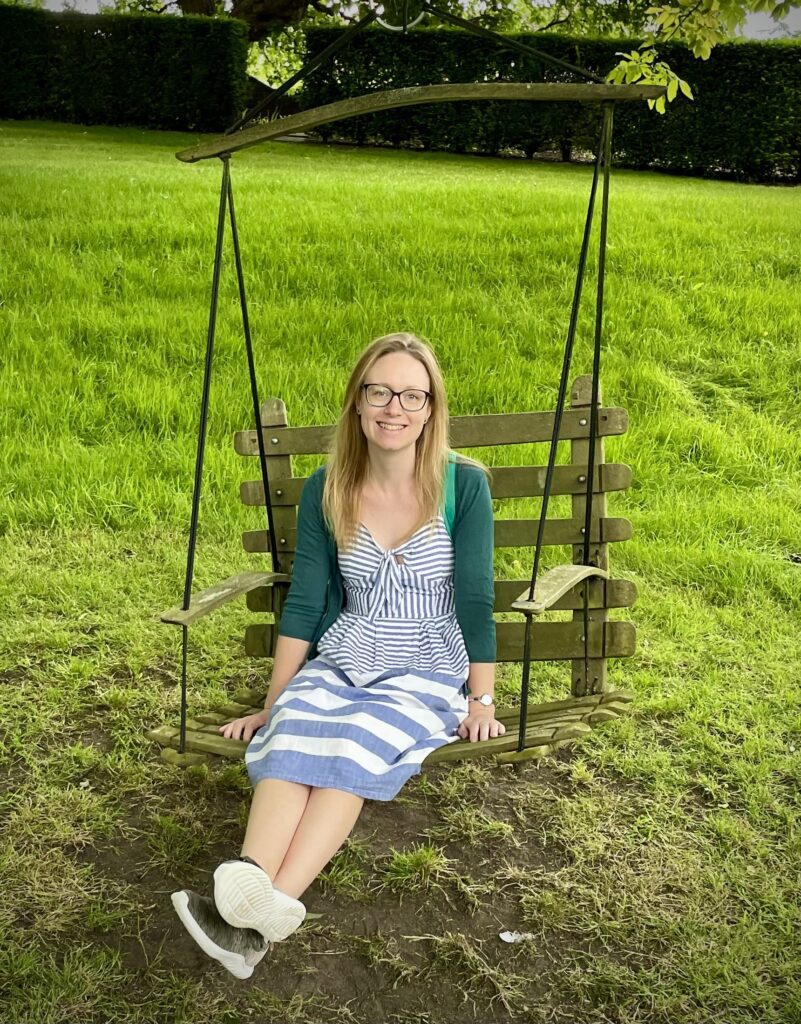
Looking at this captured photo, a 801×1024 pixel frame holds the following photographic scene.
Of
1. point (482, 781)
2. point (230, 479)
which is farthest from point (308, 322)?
point (482, 781)

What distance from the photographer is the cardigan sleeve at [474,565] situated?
119 inches

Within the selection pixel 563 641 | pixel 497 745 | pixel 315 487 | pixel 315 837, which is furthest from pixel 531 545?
pixel 315 837

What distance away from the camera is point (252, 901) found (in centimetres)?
227

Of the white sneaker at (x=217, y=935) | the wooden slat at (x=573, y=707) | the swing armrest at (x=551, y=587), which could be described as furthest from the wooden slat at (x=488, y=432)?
the white sneaker at (x=217, y=935)

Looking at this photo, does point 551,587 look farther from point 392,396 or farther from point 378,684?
point 392,396

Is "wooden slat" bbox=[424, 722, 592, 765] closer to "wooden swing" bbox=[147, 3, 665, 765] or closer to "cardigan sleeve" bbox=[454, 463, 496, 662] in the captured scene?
"wooden swing" bbox=[147, 3, 665, 765]

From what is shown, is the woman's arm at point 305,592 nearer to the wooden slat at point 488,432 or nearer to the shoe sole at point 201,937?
the wooden slat at point 488,432

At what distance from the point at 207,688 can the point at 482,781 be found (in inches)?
45.8

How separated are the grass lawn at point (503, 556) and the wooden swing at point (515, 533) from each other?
51 cm

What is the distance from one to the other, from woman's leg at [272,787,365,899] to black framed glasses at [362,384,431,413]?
103cm

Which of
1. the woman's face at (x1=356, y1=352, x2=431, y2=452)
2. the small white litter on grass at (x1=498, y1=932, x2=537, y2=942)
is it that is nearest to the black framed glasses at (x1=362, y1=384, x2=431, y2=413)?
the woman's face at (x1=356, y1=352, x2=431, y2=452)

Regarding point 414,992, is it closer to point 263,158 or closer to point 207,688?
point 207,688

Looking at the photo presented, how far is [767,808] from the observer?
139 inches

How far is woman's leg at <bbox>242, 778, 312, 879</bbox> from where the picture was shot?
2.42 metres
